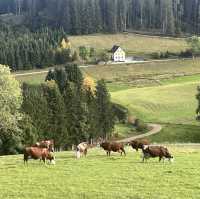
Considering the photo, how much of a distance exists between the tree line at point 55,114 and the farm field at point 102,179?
33.1 m

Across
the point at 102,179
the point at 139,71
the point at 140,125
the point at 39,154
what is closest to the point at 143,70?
the point at 139,71

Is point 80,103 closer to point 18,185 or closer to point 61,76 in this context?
point 61,76

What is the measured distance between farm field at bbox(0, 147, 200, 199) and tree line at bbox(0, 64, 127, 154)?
109 feet

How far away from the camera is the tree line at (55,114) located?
233 feet

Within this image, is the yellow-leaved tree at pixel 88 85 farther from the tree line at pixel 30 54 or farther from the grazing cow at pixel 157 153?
the grazing cow at pixel 157 153

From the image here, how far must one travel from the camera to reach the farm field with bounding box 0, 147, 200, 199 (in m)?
27.3

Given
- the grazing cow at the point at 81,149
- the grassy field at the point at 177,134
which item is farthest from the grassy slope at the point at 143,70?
the grazing cow at the point at 81,149

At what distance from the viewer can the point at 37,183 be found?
97.5 ft

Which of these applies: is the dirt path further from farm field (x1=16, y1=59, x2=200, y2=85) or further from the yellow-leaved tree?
farm field (x1=16, y1=59, x2=200, y2=85)

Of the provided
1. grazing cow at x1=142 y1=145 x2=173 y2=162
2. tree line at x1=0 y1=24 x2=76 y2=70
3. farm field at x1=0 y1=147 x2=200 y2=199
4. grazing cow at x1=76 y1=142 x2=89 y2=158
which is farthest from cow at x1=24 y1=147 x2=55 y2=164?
tree line at x1=0 y1=24 x2=76 y2=70

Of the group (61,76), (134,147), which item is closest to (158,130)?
(61,76)

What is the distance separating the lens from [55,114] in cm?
8600

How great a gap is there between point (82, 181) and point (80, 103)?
62153 mm

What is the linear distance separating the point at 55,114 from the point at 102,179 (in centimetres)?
5618
